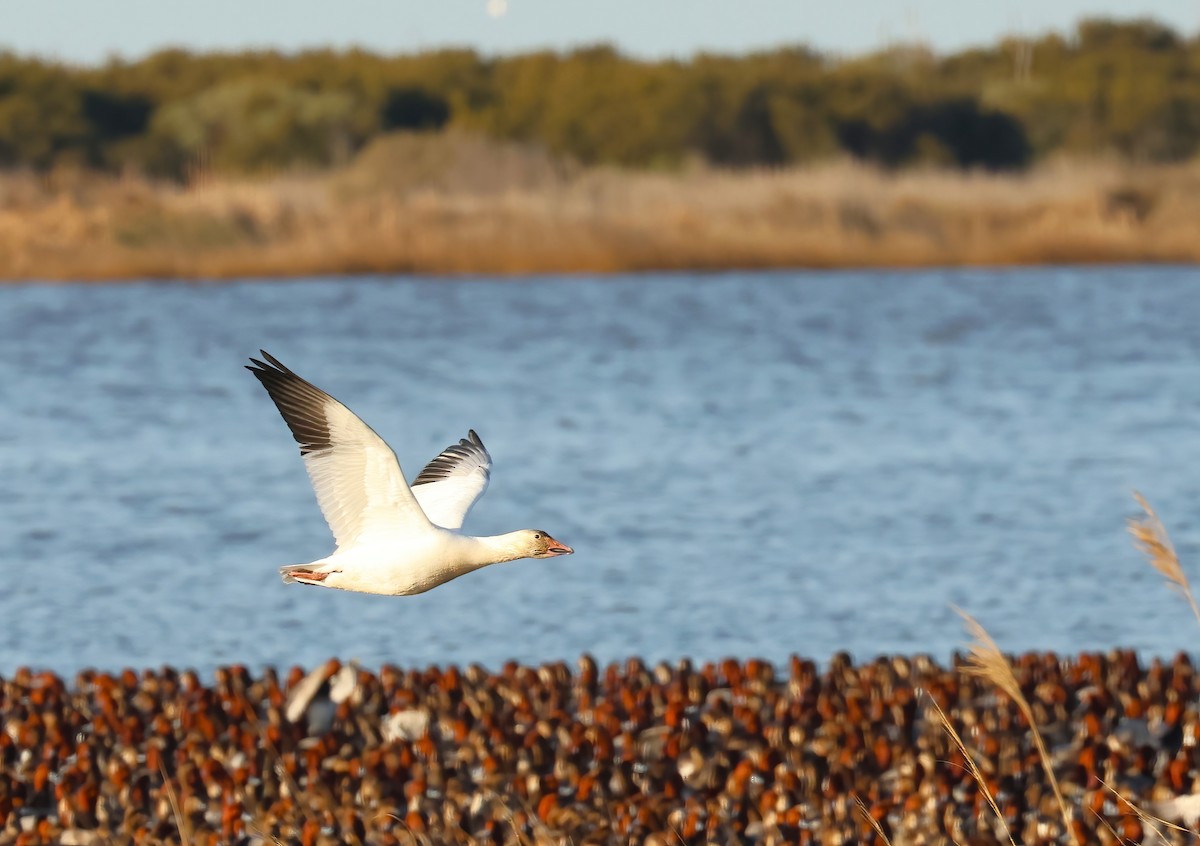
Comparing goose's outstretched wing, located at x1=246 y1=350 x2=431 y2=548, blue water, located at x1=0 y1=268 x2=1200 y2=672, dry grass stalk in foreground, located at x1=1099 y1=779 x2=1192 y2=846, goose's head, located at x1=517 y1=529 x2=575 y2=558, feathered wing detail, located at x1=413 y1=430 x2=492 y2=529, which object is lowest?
blue water, located at x1=0 y1=268 x2=1200 y2=672

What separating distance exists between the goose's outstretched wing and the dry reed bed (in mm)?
37211

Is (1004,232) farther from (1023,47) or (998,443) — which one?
(1023,47)

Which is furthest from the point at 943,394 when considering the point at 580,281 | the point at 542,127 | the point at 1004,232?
the point at 542,127

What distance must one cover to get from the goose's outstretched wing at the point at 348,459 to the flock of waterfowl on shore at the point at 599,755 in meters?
2.36

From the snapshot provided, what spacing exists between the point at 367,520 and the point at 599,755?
380cm

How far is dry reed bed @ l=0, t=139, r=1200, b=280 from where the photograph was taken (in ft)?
148

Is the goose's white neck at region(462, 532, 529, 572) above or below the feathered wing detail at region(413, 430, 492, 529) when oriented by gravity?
above

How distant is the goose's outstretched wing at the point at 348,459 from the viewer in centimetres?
760

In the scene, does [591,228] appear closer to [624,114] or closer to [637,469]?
[624,114]

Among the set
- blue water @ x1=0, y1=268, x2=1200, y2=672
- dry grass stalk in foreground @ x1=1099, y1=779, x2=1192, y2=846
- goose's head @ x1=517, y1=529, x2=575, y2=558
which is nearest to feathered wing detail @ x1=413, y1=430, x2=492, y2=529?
goose's head @ x1=517, y1=529, x2=575, y2=558

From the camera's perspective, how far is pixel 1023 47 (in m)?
72.8

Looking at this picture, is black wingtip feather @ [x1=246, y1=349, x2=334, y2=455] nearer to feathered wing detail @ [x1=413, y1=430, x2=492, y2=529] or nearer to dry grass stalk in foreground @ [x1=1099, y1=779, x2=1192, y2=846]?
feathered wing detail @ [x1=413, y1=430, x2=492, y2=529]

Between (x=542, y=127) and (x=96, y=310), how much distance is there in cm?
1595

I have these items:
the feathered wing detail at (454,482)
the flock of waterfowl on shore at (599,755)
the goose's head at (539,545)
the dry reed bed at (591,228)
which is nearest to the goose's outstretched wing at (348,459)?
the goose's head at (539,545)
